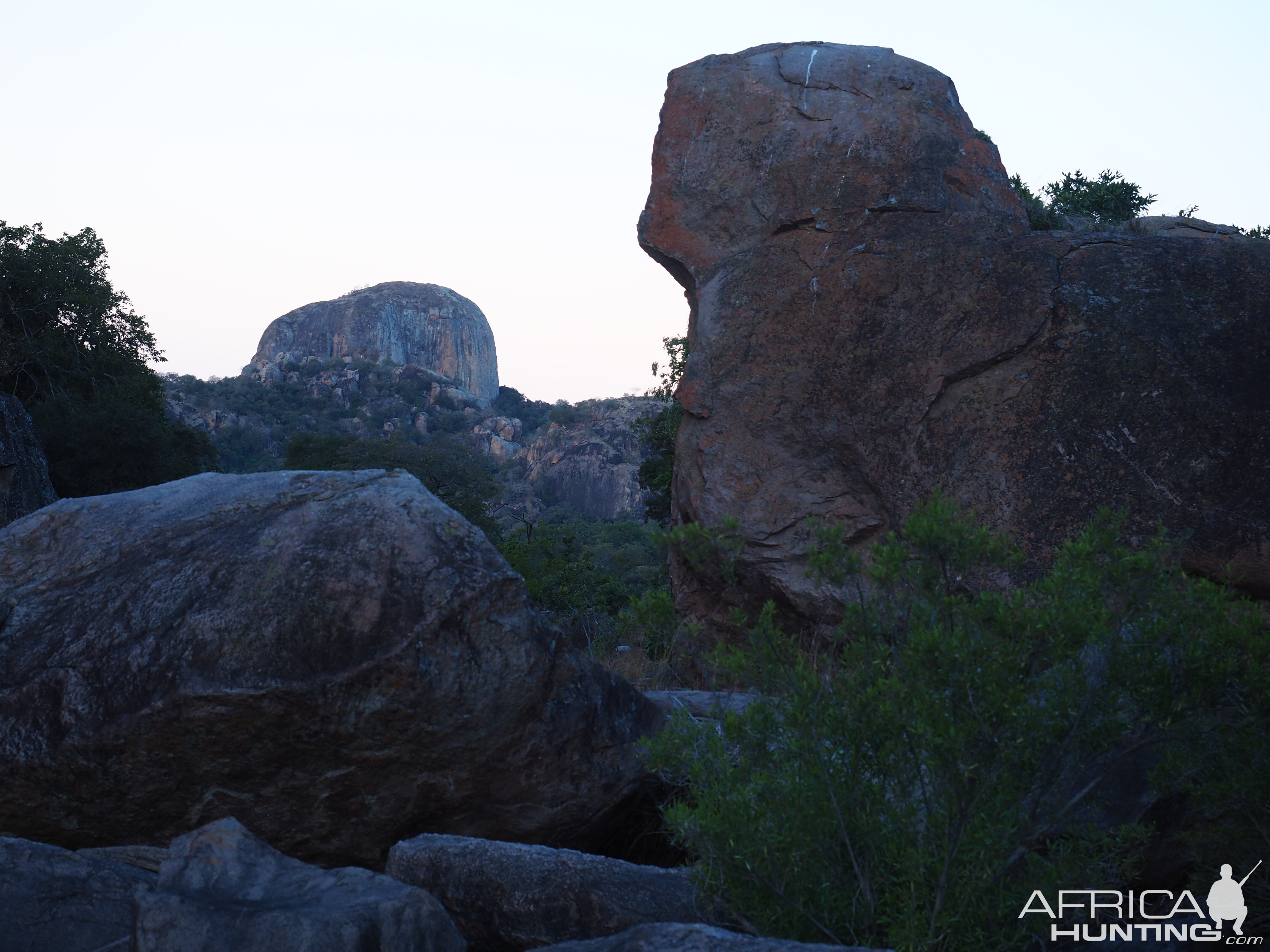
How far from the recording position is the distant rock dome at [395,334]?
73.8 meters

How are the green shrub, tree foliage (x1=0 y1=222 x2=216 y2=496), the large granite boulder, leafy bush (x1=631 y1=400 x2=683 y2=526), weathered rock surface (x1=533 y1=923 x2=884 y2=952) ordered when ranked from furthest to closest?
tree foliage (x1=0 y1=222 x2=216 y2=496)
leafy bush (x1=631 y1=400 x2=683 y2=526)
the large granite boulder
the green shrub
weathered rock surface (x1=533 y1=923 x2=884 y2=952)

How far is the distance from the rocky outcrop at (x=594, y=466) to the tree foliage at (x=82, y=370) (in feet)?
92.7

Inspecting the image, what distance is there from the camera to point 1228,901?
3.02 metres

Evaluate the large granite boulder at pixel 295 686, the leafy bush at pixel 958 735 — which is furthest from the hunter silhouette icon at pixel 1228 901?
the large granite boulder at pixel 295 686

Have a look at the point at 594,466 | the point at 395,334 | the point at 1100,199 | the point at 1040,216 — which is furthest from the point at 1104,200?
the point at 395,334

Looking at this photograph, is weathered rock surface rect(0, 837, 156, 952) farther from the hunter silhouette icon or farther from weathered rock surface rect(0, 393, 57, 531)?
weathered rock surface rect(0, 393, 57, 531)

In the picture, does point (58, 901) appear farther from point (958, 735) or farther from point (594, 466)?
point (594, 466)

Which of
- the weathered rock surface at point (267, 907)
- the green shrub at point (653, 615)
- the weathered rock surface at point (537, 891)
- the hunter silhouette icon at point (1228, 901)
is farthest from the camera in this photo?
the green shrub at point (653, 615)

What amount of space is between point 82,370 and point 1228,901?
19.5 m

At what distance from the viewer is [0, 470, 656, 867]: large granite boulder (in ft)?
12.4

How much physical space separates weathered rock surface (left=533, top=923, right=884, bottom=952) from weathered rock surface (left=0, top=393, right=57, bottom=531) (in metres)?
10.0

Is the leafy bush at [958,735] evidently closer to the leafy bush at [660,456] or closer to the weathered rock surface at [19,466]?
the leafy bush at [660,456]

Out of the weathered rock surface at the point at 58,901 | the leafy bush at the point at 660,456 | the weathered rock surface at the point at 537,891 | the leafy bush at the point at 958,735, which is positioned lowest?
the weathered rock surface at the point at 537,891

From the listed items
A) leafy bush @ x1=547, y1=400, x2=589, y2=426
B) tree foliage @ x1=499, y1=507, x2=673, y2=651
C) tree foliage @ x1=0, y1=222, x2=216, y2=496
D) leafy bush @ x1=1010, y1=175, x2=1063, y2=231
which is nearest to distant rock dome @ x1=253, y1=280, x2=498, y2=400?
leafy bush @ x1=547, y1=400, x2=589, y2=426
